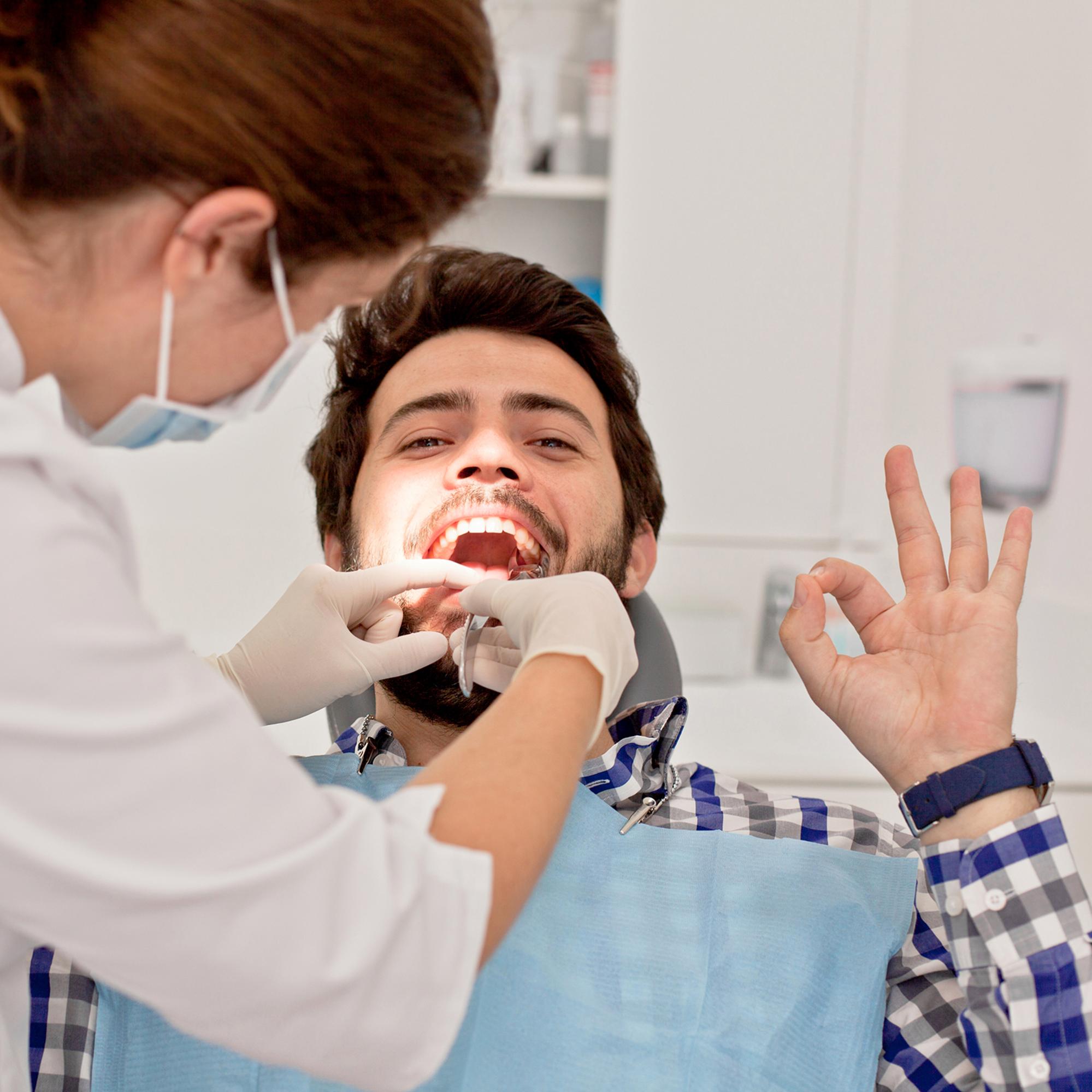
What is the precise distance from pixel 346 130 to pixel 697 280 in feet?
6.33

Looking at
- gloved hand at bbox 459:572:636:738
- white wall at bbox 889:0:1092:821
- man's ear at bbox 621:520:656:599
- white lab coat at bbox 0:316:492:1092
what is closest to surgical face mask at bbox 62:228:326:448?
white lab coat at bbox 0:316:492:1092

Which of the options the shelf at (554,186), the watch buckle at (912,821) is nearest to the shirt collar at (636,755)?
the watch buckle at (912,821)

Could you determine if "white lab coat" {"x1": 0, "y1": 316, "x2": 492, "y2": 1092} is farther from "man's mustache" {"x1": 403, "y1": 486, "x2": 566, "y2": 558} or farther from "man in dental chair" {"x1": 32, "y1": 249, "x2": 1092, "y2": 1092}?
"man's mustache" {"x1": 403, "y1": 486, "x2": 566, "y2": 558}

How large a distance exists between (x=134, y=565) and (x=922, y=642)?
77 cm

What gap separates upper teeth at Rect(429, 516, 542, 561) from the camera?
131cm

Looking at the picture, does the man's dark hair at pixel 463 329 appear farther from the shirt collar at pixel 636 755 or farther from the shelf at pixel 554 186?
the shelf at pixel 554 186

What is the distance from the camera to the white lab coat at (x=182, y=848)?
1.77 ft

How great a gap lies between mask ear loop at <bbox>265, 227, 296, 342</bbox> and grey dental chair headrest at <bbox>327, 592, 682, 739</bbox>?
0.75 metres

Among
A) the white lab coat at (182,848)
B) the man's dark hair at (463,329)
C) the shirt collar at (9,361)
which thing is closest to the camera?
the white lab coat at (182,848)

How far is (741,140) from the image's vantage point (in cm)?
246

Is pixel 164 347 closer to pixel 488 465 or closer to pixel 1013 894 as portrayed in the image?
pixel 488 465

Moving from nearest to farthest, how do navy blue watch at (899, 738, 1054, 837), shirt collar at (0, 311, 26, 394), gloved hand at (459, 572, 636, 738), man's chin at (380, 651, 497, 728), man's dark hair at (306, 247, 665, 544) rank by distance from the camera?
1. shirt collar at (0, 311, 26, 394)
2. gloved hand at (459, 572, 636, 738)
3. navy blue watch at (899, 738, 1054, 837)
4. man's chin at (380, 651, 497, 728)
5. man's dark hair at (306, 247, 665, 544)

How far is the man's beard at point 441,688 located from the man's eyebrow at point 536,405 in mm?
180

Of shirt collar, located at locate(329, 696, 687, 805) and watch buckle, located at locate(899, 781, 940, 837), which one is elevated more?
watch buckle, located at locate(899, 781, 940, 837)
